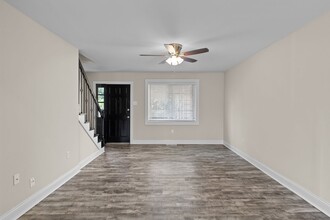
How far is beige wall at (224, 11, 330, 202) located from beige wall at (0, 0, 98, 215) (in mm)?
3526

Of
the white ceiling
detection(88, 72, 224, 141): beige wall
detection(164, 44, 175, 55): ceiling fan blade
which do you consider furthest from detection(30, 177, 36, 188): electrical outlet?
detection(88, 72, 224, 141): beige wall

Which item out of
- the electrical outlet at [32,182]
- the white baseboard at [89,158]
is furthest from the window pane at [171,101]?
the electrical outlet at [32,182]

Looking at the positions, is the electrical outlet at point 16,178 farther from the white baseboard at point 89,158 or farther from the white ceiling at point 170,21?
the white baseboard at point 89,158

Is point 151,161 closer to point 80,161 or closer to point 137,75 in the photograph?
point 80,161

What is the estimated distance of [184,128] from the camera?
8.06 metres

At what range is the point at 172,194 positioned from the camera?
3549 millimetres

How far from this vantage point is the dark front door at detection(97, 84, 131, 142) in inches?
320

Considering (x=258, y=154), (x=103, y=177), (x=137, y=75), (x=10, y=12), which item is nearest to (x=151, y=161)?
(x=103, y=177)

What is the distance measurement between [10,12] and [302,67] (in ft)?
12.1

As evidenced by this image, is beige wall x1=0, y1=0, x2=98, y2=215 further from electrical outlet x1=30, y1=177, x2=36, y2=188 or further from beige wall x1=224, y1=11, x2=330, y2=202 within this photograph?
beige wall x1=224, y1=11, x2=330, y2=202

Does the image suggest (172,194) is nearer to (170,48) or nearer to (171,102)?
(170,48)

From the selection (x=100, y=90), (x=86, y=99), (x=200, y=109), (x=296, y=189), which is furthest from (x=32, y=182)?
(x=200, y=109)

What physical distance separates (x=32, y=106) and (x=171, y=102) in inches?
210

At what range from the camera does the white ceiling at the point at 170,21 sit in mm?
2703
